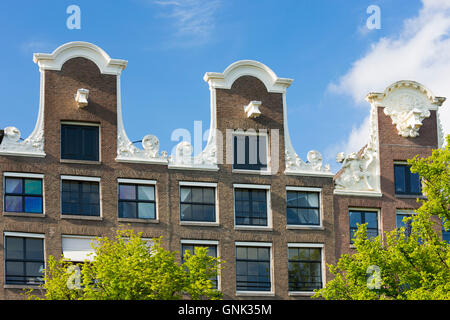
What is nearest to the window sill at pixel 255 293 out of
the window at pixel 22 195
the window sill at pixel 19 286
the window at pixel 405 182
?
the window at pixel 405 182

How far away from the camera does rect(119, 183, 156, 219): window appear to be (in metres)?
42.8

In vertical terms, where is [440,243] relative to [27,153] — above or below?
below

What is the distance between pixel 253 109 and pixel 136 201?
311 inches

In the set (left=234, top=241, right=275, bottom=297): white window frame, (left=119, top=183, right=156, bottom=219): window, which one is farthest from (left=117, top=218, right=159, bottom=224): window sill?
(left=234, top=241, right=275, bottom=297): white window frame

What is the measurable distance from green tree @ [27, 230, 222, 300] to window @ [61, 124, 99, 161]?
6.03 meters

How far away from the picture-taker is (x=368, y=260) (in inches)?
1464

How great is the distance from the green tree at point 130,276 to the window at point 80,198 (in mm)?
3891

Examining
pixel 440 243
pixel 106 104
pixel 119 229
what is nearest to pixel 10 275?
pixel 119 229

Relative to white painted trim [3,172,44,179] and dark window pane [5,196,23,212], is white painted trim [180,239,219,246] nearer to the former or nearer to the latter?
white painted trim [3,172,44,179]

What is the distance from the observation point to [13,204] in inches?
1618

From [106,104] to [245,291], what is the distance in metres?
11.9

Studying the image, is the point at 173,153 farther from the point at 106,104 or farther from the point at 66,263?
the point at 66,263

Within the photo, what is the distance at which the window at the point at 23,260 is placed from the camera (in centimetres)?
4016

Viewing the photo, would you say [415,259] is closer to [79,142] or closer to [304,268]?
[304,268]
